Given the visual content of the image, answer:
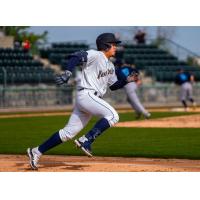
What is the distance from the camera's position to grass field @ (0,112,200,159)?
42.9 ft

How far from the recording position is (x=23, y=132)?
18.7 metres

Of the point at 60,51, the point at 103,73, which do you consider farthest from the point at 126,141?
the point at 60,51

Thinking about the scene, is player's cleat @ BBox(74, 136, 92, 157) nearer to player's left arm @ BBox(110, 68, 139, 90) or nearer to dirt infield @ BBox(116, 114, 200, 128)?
player's left arm @ BBox(110, 68, 139, 90)

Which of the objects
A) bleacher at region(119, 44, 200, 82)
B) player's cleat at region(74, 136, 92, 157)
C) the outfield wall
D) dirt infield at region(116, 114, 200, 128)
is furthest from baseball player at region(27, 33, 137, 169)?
bleacher at region(119, 44, 200, 82)

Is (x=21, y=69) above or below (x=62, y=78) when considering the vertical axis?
above

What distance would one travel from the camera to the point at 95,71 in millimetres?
9992

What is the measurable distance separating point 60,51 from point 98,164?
103ft

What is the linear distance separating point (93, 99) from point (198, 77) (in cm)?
3486

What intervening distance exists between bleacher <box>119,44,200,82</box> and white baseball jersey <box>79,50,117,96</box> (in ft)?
106

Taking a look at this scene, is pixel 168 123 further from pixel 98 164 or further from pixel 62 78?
pixel 62 78

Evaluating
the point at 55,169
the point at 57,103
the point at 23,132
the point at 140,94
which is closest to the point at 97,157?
the point at 55,169

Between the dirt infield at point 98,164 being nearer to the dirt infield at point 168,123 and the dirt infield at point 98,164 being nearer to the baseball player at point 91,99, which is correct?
the baseball player at point 91,99

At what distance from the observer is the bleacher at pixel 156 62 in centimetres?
4272

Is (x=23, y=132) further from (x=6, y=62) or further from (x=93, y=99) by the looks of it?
(x=6, y=62)
